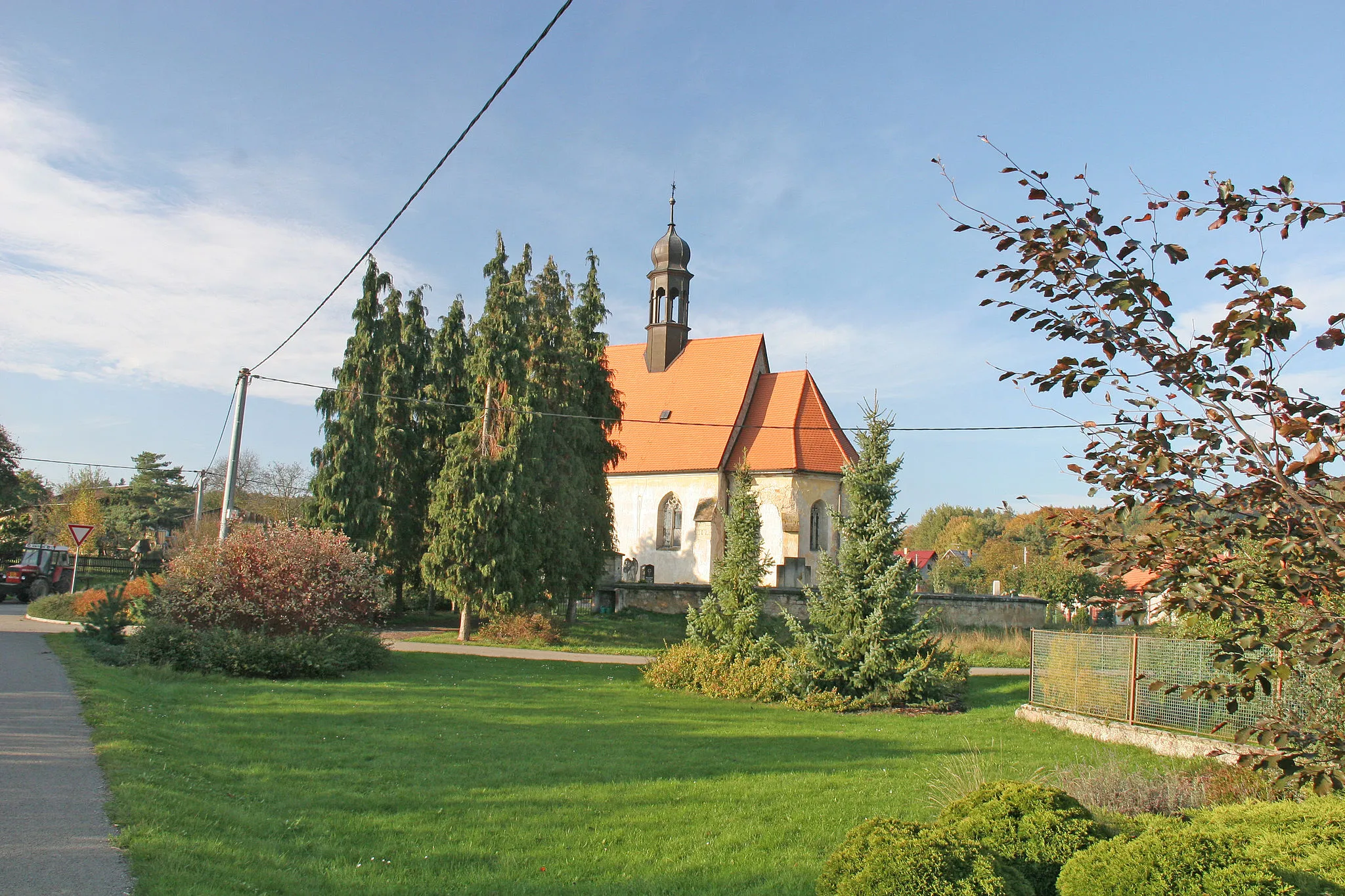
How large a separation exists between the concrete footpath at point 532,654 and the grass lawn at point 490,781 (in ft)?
20.4

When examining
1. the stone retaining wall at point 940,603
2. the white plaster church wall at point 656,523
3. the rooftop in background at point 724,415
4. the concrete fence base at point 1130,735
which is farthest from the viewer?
the white plaster church wall at point 656,523

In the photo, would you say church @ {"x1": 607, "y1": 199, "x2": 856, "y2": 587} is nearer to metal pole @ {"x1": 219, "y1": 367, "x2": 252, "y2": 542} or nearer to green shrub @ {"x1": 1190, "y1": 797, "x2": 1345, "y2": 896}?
metal pole @ {"x1": 219, "y1": 367, "x2": 252, "y2": 542}

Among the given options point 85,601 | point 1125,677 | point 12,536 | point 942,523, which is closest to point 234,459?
point 85,601

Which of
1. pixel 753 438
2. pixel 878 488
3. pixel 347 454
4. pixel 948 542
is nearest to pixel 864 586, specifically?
pixel 878 488

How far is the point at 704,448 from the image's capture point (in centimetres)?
3922

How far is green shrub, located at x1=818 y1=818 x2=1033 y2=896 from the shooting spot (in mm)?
4211

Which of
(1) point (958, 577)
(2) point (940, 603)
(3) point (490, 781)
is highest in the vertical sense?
(1) point (958, 577)

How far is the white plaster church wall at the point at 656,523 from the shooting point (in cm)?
3822

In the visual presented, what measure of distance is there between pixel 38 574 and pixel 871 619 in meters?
34.9

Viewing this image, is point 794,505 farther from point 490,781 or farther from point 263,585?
point 490,781

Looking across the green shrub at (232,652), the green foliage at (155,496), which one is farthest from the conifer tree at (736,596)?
the green foliage at (155,496)

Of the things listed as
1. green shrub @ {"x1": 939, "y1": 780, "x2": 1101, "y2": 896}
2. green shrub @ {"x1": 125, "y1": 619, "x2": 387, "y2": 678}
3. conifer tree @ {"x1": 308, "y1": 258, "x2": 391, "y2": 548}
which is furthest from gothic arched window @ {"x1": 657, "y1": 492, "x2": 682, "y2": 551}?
green shrub @ {"x1": 939, "y1": 780, "x2": 1101, "y2": 896}

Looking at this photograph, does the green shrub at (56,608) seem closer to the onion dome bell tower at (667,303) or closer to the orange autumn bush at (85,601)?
the orange autumn bush at (85,601)

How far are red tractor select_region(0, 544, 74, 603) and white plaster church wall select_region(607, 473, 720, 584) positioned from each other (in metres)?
22.2
